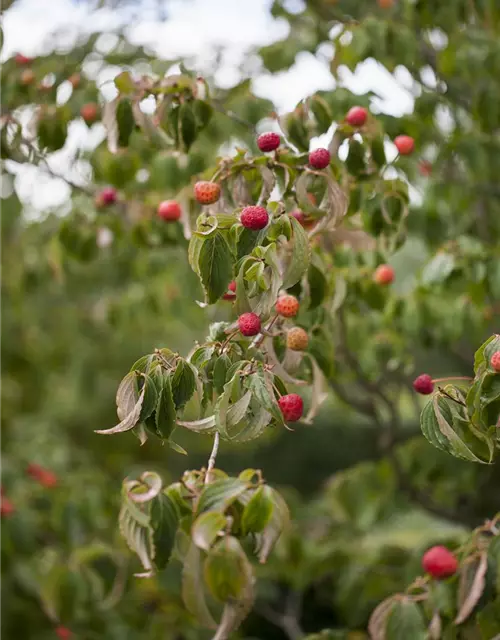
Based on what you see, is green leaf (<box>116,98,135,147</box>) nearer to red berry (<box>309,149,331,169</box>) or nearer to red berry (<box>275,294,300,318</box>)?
red berry (<box>309,149,331,169</box>)

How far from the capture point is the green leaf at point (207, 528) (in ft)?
4.65

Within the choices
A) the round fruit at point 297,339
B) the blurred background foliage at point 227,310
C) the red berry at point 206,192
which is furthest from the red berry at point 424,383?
the blurred background foliage at point 227,310

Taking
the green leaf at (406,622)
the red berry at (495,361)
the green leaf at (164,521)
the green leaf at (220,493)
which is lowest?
the green leaf at (406,622)

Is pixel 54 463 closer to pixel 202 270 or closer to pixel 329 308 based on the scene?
pixel 329 308

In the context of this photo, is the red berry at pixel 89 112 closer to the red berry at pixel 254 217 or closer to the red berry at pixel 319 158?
the red berry at pixel 319 158

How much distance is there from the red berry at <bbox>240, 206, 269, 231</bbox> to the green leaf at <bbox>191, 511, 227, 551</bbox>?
1.77 ft

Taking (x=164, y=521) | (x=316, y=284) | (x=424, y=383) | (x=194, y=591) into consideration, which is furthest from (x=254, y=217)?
(x=194, y=591)

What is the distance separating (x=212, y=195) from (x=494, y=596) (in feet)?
3.73

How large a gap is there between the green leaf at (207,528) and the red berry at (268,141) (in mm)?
804

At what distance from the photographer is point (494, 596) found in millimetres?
1879

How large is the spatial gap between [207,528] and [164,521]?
0.18 meters

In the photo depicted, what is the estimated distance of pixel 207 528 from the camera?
143cm

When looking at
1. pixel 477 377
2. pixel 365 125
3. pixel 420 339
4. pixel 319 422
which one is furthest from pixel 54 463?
pixel 319 422

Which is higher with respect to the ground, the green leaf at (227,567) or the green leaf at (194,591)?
the green leaf at (227,567)
